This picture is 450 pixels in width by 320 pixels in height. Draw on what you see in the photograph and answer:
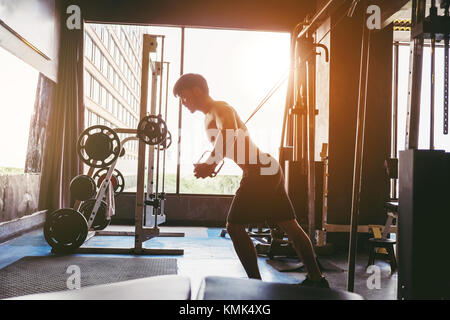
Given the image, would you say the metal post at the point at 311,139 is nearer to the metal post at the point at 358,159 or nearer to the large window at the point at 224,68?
the metal post at the point at 358,159

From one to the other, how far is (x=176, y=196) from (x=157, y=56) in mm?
2301

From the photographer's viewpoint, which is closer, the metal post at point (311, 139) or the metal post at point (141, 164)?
the metal post at point (311, 139)

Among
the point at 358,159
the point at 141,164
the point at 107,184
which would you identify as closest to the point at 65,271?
the point at 107,184

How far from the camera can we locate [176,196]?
5832mm

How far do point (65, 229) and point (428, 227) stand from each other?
3.22m

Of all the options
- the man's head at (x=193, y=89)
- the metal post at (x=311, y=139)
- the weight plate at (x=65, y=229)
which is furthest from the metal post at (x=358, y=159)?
the weight plate at (x=65, y=229)

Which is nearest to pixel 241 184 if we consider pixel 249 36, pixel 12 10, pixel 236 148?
pixel 236 148

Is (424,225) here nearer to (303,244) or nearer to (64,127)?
(303,244)

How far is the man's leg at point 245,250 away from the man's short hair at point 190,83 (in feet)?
2.73

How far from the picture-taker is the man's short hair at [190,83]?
216cm

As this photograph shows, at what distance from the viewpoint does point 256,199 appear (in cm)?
210

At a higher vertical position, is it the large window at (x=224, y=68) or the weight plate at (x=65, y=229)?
→ the large window at (x=224, y=68)

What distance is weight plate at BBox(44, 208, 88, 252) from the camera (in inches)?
143
